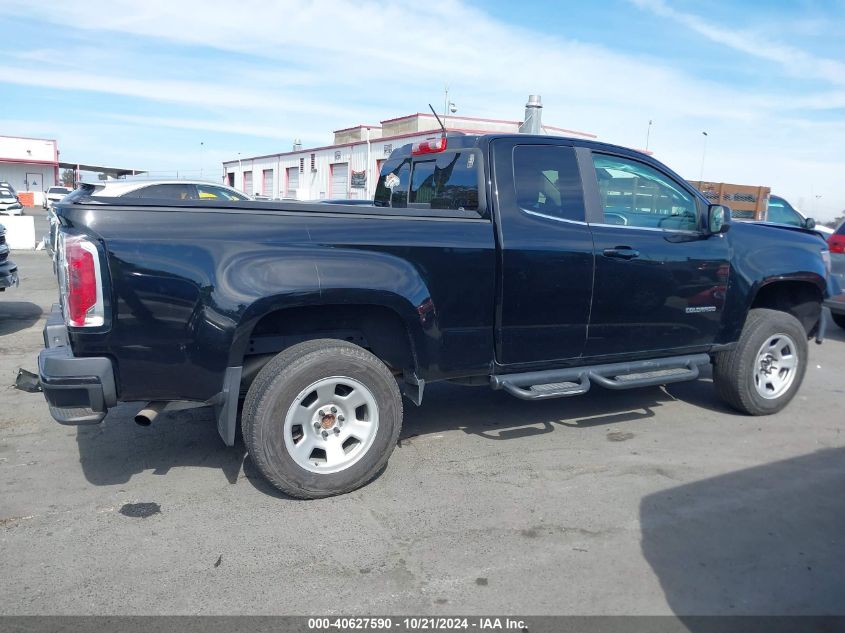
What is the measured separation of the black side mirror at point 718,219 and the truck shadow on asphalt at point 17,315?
7.37m

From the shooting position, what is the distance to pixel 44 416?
5270 mm

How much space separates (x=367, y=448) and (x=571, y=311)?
1.59 meters

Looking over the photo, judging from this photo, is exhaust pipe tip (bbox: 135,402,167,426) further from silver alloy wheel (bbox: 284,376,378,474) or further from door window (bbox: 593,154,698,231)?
door window (bbox: 593,154,698,231)

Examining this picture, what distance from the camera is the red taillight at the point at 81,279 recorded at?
3445 mm

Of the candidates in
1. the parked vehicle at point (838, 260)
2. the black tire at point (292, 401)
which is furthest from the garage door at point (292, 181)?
the black tire at point (292, 401)

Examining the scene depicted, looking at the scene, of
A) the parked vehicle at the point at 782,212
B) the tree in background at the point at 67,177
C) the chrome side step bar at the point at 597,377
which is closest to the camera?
the chrome side step bar at the point at 597,377

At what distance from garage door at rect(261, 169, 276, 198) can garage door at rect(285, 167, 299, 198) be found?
156cm

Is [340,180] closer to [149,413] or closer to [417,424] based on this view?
[417,424]

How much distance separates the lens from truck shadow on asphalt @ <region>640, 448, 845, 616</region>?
3125 mm

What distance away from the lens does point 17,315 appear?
9047mm

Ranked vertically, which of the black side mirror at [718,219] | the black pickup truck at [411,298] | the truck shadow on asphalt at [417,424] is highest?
the black side mirror at [718,219]

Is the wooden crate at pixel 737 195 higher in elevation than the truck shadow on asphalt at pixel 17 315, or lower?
higher

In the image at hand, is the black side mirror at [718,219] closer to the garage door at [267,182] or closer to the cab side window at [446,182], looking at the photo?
the cab side window at [446,182]

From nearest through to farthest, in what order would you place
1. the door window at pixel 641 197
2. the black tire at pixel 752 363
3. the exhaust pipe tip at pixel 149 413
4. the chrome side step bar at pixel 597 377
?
the exhaust pipe tip at pixel 149 413, the chrome side step bar at pixel 597 377, the door window at pixel 641 197, the black tire at pixel 752 363
